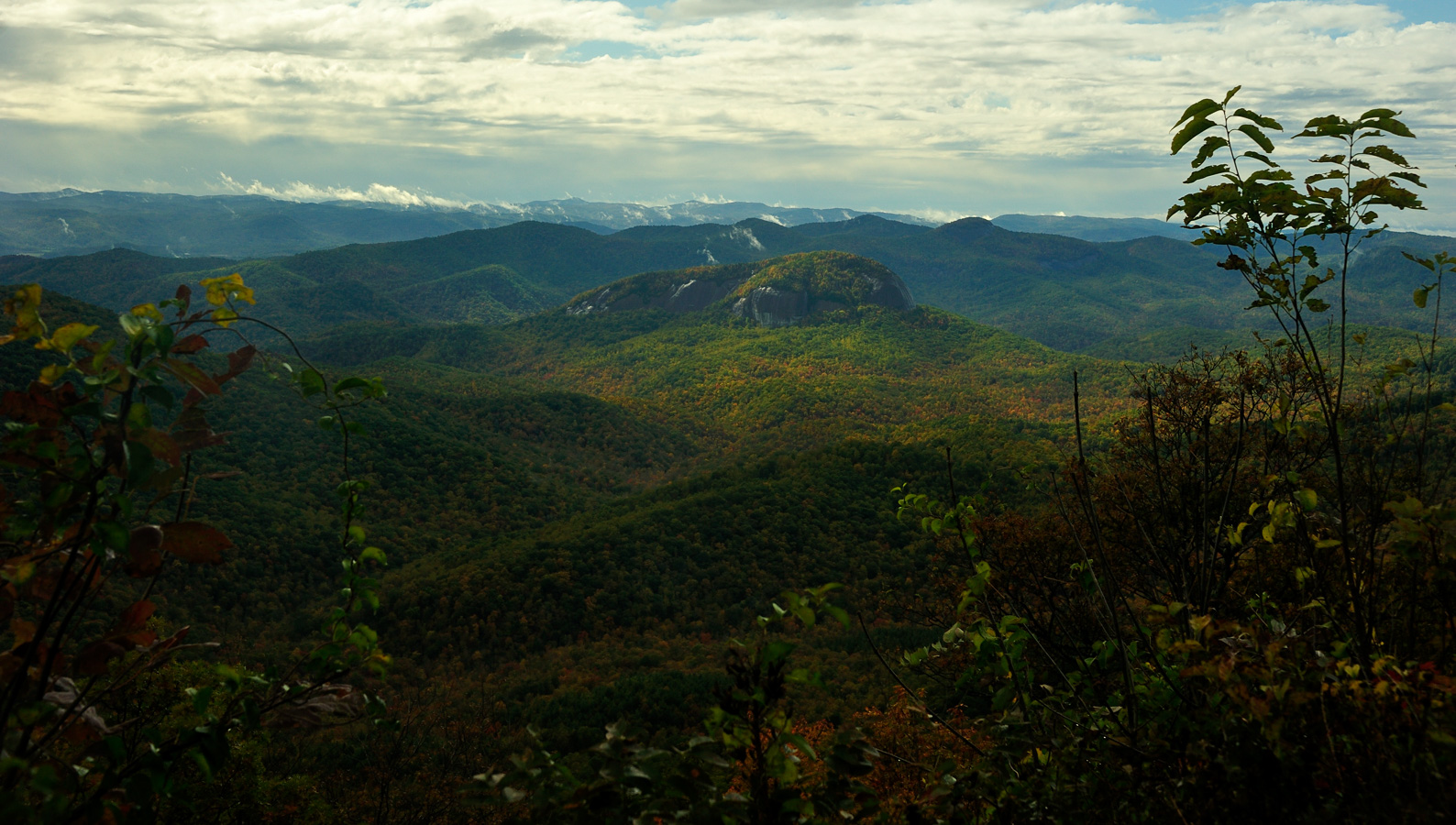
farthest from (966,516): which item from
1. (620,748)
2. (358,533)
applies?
(358,533)

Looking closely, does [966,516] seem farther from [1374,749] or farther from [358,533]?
[358,533]

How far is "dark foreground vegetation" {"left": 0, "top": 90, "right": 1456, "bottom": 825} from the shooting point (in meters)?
2.52

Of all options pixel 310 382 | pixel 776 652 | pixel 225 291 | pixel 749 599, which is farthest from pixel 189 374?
pixel 749 599

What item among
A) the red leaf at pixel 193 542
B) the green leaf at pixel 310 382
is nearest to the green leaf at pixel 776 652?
the red leaf at pixel 193 542

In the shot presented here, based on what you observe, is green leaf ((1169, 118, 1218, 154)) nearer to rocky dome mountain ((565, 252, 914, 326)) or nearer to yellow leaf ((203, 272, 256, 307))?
yellow leaf ((203, 272, 256, 307))

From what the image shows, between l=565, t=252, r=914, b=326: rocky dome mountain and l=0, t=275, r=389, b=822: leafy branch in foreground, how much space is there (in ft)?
486

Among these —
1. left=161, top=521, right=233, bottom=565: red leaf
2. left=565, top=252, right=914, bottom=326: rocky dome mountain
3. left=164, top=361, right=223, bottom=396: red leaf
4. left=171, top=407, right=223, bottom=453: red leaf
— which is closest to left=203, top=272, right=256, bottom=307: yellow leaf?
left=164, top=361, right=223, bottom=396: red leaf

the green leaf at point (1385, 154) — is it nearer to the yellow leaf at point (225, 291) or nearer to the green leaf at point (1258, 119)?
the green leaf at point (1258, 119)

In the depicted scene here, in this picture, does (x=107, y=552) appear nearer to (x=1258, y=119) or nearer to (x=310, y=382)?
(x=310, y=382)

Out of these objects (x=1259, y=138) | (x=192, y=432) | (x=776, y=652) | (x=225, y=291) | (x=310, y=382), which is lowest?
(x=776, y=652)

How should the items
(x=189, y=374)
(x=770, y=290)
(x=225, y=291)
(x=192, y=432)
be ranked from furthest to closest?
(x=770, y=290), (x=225, y=291), (x=192, y=432), (x=189, y=374)

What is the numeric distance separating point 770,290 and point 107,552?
155160 mm

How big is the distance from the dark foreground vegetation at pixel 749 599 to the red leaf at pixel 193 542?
1 centimetres

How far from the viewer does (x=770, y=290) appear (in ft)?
509
